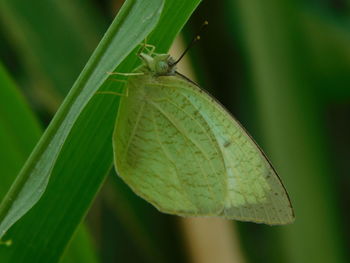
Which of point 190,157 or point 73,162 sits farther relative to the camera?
point 190,157

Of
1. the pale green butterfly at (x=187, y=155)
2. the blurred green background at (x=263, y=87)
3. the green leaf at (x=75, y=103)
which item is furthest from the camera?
the blurred green background at (x=263, y=87)

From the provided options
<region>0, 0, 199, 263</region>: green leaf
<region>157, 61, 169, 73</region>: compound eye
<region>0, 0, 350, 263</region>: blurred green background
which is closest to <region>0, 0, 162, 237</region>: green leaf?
<region>0, 0, 199, 263</region>: green leaf

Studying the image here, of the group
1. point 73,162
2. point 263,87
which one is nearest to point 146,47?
point 73,162

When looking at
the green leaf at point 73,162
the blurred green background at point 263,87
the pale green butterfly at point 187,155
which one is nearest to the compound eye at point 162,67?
the pale green butterfly at point 187,155

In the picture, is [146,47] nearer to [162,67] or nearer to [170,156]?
[162,67]

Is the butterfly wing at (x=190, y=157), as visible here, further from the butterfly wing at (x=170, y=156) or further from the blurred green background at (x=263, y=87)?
the blurred green background at (x=263, y=87)

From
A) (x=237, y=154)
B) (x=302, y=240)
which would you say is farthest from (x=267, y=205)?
(x=302, y=240)
